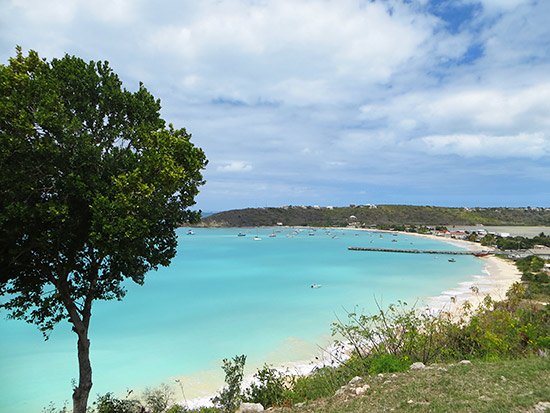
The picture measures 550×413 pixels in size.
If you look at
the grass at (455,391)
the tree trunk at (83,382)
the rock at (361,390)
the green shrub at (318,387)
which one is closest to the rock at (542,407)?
the grass at (455,391)

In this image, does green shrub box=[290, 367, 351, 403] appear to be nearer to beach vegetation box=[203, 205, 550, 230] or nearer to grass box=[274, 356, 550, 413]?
grass box=[274, 356, 550, 413]

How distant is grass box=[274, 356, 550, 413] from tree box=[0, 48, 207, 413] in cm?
529

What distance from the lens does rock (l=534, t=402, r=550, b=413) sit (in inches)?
213

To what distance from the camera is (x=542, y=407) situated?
5469 mm

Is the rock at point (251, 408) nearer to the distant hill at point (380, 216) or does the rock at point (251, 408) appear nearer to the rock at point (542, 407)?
the rock at point (542, 407)

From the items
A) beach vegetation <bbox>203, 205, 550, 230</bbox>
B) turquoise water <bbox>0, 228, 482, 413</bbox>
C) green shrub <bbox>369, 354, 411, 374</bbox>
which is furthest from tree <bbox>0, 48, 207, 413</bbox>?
beach vegetation <bbox>203, 205, 550, 230</bbox>

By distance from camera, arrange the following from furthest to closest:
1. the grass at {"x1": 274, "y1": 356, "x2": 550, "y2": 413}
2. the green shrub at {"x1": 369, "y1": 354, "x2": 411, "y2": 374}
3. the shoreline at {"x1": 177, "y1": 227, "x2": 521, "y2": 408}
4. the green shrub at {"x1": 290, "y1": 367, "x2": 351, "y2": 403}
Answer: the shoreline at {"x1": 177, "y1": 227, "x2": 521, "y2": 408} → the green shrub at {"x1": 369, "y1": 354, "x2": 411, "y2": 374} → the green shrub at {"x1": 290, "y1": 367, "x2": 351, "y2": 403} → the grass at {"x1": 274, "y1": 356, "x2": 550, "y2": 413}

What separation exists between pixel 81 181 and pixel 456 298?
98.7 feet

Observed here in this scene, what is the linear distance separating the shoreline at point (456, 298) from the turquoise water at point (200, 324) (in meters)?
1.47

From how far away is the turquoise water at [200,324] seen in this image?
17.8m

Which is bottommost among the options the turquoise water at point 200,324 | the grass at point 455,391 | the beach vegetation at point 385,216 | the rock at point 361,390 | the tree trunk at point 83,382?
the turquoise water at point 200,324

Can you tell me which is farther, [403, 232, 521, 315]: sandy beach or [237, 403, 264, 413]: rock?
[403, 232, 521, 315]: sandy beach

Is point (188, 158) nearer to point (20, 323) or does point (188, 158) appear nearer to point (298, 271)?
point (20, 323)

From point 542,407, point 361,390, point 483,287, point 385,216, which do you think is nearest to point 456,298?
point 483,287
